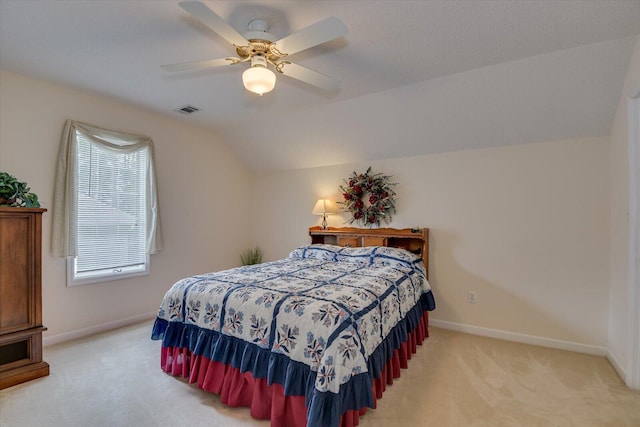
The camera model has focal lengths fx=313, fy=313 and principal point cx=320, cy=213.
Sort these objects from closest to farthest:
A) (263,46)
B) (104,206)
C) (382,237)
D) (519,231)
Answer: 1. (263,46)
2. (519,231)
3. (104,206)
4. (382,237)

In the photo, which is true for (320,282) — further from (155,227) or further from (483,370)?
(155,227)

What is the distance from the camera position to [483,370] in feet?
8.57

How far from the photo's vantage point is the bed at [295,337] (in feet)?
5.65

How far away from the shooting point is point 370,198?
160 inches

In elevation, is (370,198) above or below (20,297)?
above

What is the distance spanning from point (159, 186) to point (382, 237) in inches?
115

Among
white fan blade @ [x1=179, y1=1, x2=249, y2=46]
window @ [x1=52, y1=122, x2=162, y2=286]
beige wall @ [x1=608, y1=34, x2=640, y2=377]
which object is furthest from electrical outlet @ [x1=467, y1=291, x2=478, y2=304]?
window @ [x1=52, y1=122, x2=162, y2=286]

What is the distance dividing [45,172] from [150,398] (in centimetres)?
244

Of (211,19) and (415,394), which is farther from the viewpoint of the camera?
(415,394)

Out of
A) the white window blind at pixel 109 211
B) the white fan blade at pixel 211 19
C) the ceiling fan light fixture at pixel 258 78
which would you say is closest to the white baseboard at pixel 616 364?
the ceiling fan light fixture at pixel 258 78

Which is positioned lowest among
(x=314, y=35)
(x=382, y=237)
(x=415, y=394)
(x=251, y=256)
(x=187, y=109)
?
(x=415, y=394)

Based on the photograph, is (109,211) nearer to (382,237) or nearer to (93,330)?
(93,330)

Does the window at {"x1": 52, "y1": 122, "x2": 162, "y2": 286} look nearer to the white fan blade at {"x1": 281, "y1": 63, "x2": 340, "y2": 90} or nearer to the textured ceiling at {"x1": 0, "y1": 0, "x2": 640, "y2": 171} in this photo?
the textured ceiling at {"x1": 0, "y1": 0, "x2": 640, "y2": 171}

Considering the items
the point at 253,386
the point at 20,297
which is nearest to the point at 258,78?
the point at 253,386
